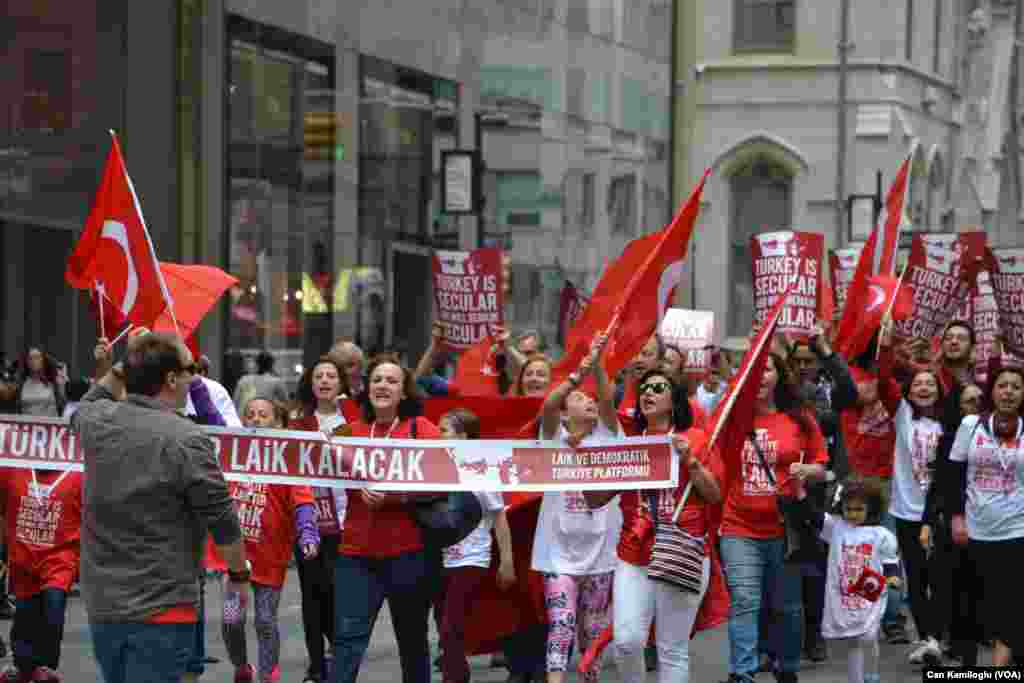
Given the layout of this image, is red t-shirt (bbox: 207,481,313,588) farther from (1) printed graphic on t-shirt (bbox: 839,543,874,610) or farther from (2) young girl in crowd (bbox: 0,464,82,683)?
(1) printed graphic on t-shirt (bbox: 839,543,874,610)

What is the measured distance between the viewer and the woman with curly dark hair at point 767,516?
37.1 ft

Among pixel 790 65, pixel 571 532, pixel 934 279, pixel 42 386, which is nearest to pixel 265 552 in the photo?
pixel 571 532

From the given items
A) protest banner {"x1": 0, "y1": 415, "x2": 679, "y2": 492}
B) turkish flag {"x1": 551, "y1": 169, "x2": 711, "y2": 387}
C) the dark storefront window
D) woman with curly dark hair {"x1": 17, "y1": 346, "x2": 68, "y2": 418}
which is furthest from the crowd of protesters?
the dark storefront window

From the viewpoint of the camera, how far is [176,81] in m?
20.9

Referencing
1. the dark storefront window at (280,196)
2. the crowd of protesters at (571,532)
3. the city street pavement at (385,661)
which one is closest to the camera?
the crowd of protesters at (571,532)

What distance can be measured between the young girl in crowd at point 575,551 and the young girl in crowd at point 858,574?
1187mm

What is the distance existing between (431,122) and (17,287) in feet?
23.4

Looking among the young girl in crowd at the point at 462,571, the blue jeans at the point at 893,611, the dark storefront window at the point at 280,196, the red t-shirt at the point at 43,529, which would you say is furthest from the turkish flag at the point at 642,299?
the dark storefront window at the point at 280,196

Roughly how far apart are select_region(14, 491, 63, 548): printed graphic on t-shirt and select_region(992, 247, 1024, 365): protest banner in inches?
309

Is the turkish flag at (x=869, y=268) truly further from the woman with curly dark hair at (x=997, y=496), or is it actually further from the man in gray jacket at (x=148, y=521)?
the man in gray jacket at (x=148, y=521)

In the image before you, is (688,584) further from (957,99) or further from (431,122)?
(957,99)

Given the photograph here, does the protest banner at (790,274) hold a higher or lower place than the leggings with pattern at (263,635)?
higher

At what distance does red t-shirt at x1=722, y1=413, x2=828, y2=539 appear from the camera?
11406 mm

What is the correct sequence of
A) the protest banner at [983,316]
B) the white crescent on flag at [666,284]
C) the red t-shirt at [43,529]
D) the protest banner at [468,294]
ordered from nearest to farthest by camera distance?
the white crescent on flag at [666,284]
the red t-shirt at [43,529]
the protest banner at [468,294]
the protest banner at [983,316]
